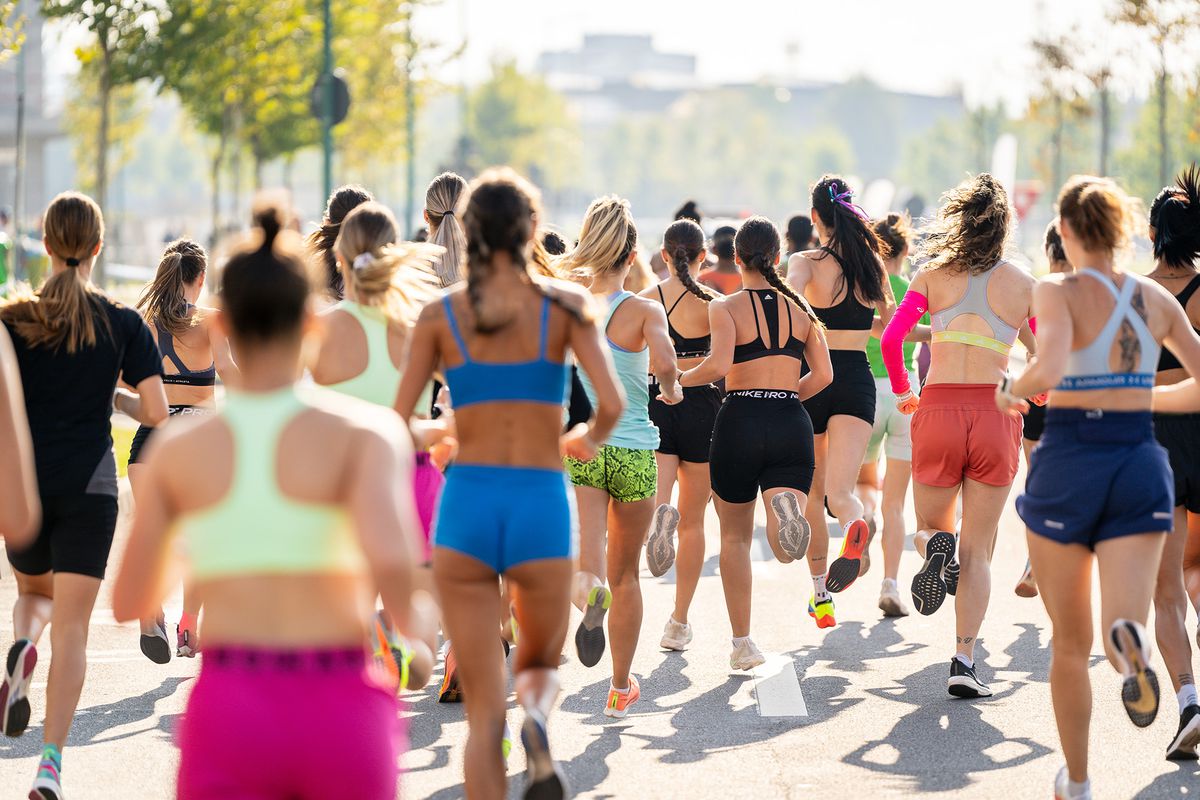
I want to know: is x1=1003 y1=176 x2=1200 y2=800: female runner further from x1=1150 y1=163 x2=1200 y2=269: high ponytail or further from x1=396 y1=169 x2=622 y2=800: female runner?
x1=396 y1=169 x2=622 y2=800: female runner

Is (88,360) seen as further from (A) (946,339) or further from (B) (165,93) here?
(B) (165,93)

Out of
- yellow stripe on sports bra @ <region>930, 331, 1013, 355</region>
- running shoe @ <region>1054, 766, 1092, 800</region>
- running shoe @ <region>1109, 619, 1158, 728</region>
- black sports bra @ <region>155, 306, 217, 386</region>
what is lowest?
running shoe @ <region>1054, 766, 1092, 800</region>

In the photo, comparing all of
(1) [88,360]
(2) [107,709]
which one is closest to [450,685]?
(2) [107,709]

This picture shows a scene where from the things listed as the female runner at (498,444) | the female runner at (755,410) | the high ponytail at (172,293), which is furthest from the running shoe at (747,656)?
the female runner at (498,444)

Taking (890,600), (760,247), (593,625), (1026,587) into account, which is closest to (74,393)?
(593,625)

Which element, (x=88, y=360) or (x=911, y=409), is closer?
(x=88, y=360)

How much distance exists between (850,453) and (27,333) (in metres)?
4.88

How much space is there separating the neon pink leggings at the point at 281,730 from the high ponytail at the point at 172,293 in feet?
17.4

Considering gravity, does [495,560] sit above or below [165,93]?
below

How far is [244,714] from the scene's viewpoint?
3.46m

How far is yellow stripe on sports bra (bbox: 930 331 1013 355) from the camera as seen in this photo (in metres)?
8.02

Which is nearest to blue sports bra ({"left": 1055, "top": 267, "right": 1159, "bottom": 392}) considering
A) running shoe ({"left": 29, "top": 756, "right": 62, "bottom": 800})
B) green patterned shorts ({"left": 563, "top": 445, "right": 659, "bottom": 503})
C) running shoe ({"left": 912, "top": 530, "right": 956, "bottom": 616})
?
green patterned shorts ({"left": 563, "top": 445, "right": 659, "bottom": 503})

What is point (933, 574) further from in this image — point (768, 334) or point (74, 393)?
point (74, 393)

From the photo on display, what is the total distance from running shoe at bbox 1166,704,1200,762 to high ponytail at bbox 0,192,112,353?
13.2 feet
